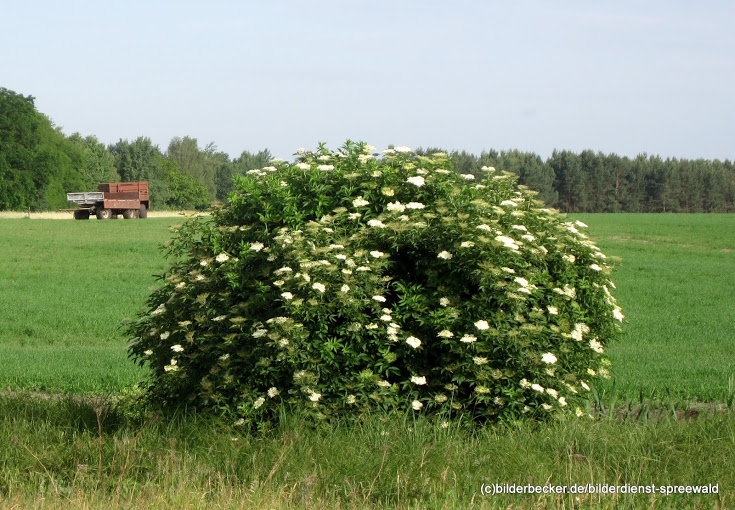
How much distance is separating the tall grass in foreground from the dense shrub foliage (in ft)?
0.87

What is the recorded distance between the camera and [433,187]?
6398mm

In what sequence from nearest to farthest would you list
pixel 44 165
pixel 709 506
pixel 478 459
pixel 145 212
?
pixel 709 506
pixel 478 459
pixel 145 212
pixel 44 165

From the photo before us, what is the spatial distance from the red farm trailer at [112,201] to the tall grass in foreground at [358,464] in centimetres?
5427

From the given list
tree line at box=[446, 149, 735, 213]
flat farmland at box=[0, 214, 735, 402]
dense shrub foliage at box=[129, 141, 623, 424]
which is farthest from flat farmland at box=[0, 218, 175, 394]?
tree line at box=[446, 149, 735, 213]

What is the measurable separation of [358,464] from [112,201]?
56228 millimetres

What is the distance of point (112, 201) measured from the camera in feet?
191

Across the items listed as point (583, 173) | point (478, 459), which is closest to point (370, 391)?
point (478, 459)

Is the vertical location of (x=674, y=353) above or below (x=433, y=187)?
below

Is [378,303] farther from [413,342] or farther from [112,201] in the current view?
[112,201]

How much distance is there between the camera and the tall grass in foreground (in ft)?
14.6

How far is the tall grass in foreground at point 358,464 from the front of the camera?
4457 millimetres

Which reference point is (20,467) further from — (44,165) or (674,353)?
(44,165)

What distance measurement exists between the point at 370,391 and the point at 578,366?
65.4 inches

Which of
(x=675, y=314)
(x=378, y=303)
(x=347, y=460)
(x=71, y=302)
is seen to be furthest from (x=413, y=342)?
(x=71, y=302)
